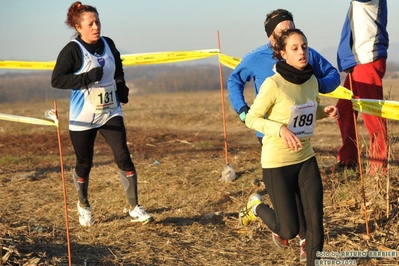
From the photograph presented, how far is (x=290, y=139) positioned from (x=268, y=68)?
4.61 ft

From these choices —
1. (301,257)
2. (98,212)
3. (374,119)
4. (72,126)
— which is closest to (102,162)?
(98,212)

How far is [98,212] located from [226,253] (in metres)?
2.27

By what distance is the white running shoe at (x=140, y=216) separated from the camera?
702cm

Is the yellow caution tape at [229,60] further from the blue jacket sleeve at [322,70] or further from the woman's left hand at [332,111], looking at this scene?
the woman's left hand at [332,111]

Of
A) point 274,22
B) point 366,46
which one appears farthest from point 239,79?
point 366,46

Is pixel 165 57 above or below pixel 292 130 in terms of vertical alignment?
above

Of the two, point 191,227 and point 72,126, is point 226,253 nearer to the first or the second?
point 191,227

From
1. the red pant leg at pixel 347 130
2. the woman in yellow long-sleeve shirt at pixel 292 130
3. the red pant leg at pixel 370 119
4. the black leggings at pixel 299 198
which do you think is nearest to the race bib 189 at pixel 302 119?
the woman in yellow long-sleeve shirt at pixel 292 130

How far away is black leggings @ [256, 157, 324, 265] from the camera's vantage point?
5254mm

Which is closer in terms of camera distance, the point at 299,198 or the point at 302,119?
the point at 302,119

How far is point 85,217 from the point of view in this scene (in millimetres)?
7234

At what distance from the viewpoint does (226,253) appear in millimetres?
6148

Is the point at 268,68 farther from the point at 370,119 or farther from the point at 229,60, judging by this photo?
the point at 229,60

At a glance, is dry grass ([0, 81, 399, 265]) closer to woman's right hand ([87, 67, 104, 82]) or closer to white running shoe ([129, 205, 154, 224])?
white running shoe ([129, 205, 154, 224])
